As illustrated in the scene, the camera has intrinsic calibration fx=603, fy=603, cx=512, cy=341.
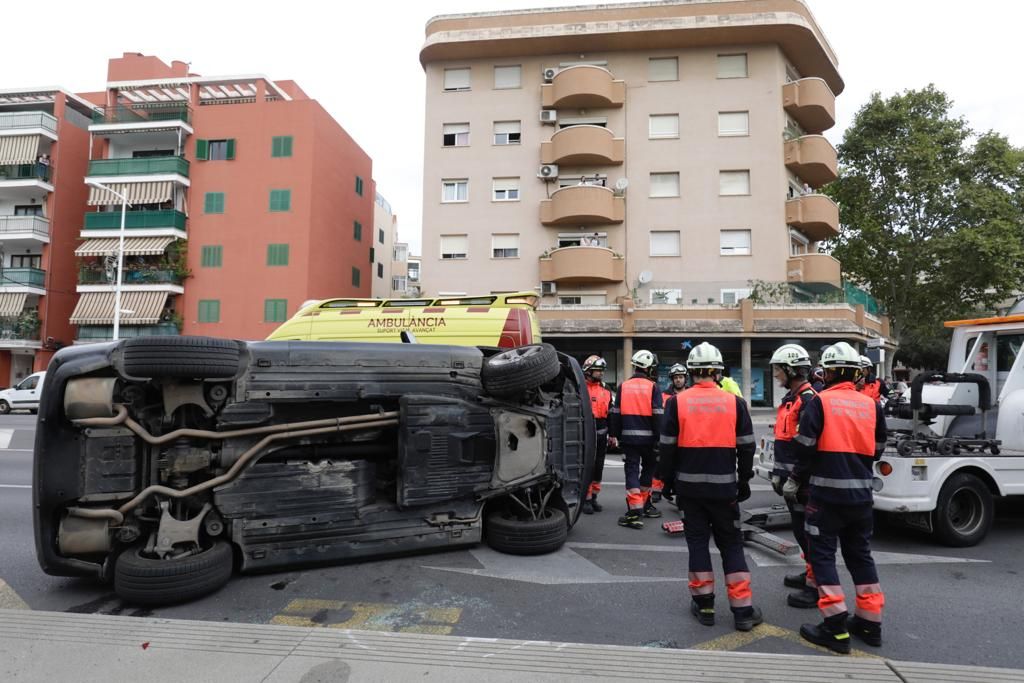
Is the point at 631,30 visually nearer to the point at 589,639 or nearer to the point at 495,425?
the point at 495,425

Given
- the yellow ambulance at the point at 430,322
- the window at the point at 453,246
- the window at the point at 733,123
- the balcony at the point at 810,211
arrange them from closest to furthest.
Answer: the yellow ambulance at the point at 430,322, the balcony at the point at 810,211, the window at the point at 733,123, the window at the point at 453,246

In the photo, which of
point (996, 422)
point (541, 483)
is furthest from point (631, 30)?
point (541, 483)

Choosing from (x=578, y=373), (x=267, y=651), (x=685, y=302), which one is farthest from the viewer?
(x=685, y=302)

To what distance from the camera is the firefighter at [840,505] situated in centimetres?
342

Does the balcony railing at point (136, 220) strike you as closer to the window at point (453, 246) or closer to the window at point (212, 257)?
the window at point (212, 257)

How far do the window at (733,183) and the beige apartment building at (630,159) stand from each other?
0.05 m

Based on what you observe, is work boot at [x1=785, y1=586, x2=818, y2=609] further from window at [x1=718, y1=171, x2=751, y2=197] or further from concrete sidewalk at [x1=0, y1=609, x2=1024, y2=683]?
window at [x1=718, y1=171, x2=751, y2=197]

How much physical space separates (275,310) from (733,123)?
21690mm

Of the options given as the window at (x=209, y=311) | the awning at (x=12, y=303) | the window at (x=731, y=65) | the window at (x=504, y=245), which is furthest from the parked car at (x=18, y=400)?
Answer: the window at (x=731, y=65)

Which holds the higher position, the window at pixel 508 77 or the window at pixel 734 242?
the window at pixel 508 77

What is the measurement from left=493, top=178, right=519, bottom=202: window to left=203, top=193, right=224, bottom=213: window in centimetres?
1295

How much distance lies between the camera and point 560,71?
→ 1033 inches

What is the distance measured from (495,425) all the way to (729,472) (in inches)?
73.9

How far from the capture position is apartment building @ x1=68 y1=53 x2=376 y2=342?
27359 millimetres
